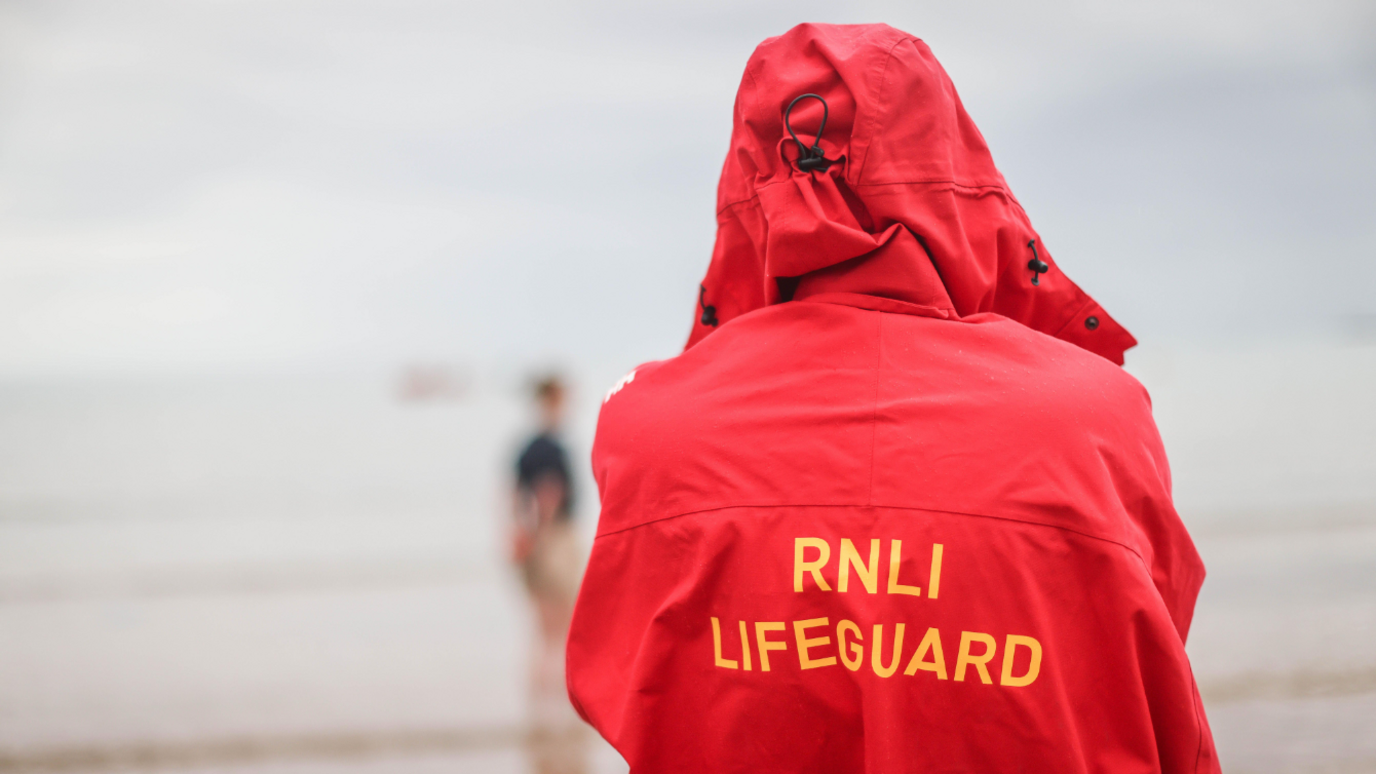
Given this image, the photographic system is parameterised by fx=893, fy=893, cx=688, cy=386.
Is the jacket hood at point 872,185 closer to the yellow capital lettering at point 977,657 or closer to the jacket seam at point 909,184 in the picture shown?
the jacket seam at point 909,184

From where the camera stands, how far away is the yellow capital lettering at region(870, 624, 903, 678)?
3.77ft

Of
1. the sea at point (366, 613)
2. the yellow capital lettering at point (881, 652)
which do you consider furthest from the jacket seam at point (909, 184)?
the sea at point (366, 613)

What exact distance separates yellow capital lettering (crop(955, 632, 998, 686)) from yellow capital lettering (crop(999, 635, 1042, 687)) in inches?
0.7

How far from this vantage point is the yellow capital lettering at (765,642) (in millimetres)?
1200

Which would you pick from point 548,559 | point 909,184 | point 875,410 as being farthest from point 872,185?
point 548,559

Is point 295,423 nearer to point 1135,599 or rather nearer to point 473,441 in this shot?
point 473,441

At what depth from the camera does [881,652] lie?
3.78 feet

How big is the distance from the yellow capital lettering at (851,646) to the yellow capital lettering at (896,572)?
73mm

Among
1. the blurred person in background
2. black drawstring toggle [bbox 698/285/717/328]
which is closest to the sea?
the blurred person in background

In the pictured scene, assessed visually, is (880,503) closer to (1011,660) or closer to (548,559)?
(1011,660)

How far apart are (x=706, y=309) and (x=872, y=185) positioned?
0.41m

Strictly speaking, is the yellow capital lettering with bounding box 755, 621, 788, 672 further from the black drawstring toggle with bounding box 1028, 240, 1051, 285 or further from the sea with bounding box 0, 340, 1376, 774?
the sea with bounding box 0, 340, 1376, 774

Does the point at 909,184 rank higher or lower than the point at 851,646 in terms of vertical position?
higher

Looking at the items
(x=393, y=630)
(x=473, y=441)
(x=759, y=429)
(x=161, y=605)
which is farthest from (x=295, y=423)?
(x=759, y=429)
